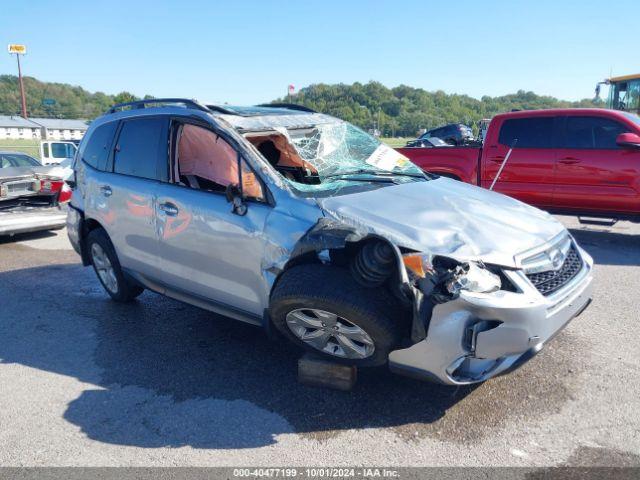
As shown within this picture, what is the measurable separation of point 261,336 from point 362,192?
4.98ft

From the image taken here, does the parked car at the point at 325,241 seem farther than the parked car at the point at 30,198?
No

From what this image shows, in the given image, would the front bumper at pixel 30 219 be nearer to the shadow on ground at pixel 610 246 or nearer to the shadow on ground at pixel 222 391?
the shadow on ground at pixel 222 391

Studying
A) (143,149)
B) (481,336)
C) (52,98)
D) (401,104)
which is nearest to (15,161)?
(143,149)

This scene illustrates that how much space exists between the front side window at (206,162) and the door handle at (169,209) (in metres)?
0.21

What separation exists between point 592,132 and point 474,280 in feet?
19.0

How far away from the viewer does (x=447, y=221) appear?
332 cm

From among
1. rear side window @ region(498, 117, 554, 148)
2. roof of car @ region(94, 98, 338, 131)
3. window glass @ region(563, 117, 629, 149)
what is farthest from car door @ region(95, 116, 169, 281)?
window glass @ region(563, 117, 629, 149)

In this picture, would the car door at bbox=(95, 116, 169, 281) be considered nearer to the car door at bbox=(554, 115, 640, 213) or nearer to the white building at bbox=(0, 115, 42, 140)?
the car door at bbox=(554, 115, 640, 213)

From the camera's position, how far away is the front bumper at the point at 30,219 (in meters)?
7.92

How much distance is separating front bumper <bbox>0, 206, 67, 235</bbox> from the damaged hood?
6.38 metres

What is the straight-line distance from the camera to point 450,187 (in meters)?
4.21

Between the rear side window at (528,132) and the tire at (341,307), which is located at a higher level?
the rear side window at (528,132)

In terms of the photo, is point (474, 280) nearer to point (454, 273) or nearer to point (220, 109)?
point (454, 273)

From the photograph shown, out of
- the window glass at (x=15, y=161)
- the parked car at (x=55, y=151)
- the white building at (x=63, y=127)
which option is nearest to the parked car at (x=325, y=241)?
the window glass at (x=15, y=161)
